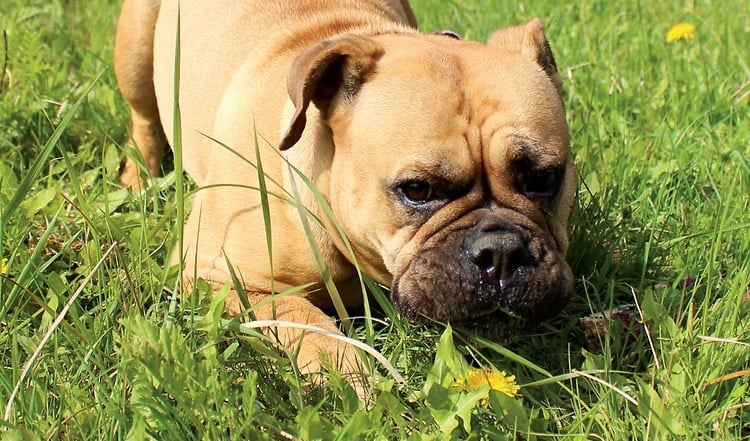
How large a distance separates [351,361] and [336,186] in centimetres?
58

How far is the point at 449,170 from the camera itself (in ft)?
9.76

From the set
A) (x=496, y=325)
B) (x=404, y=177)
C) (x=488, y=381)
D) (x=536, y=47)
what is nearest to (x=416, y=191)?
(x=404, y=177)

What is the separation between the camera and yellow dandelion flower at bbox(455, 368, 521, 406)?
2752 mm

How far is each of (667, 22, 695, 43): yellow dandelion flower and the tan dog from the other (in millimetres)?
2235

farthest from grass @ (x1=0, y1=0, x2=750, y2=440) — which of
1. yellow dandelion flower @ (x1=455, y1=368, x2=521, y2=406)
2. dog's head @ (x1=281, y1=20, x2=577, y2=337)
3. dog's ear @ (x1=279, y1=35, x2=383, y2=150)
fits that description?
dog's ear @ (x1=279, y1=35, x2=383, y2=150)

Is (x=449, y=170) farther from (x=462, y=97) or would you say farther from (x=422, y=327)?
(x=422, y=327)

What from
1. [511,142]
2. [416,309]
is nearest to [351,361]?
[416,309]

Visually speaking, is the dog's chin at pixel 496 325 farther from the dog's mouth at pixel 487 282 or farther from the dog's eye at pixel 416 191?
the dog's eye at pixel 416 191

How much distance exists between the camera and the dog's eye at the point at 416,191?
9.93 feet

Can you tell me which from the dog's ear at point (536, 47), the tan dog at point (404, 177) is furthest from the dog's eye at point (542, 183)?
the dog's ear at point (536, 47)

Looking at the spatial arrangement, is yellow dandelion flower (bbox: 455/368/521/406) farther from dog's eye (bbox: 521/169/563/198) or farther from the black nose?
dog's eye (bbox: 521/169/563/198)

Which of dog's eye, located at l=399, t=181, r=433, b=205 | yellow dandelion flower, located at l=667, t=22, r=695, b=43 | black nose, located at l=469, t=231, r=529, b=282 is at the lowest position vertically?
yellow dandelion flower, located at l=667, t=22, r=695, b=43

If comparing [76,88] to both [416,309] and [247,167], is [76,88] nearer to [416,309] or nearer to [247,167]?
[247,167]

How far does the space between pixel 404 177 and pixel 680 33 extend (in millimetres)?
3111
